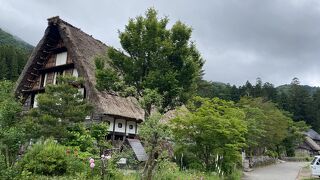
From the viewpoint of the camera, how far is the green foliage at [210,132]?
54.9ft

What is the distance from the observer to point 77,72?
2289 cm

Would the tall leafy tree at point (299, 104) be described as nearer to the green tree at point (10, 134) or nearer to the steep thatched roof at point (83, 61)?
the steep thatched roof at point (83, 61)

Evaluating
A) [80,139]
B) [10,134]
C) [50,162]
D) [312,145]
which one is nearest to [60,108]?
[80,139]

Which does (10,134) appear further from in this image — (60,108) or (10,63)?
(10,63)

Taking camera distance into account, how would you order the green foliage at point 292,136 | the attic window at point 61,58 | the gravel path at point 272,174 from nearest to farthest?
the gravel path at point 272,174 < the attic window at point 61,58 < the green foliage at point 292,136

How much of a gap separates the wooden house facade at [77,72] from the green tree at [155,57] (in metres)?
2.47

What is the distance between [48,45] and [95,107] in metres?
8.42

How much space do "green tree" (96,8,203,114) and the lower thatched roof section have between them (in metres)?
1.80

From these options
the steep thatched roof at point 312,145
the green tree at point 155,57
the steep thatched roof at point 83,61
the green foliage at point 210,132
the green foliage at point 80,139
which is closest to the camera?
the green foliage at point 80,139

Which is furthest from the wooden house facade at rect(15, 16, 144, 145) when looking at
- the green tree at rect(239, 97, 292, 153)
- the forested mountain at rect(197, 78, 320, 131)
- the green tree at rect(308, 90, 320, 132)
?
the green tree at rect(308, 90, 320, 132)

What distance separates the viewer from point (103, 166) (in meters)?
9.48

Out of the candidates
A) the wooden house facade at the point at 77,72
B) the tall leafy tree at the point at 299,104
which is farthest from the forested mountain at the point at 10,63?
the tall leafy tree at the point at 299,104

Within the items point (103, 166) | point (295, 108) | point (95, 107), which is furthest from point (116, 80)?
point (295, 108)

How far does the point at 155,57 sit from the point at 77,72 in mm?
6664
